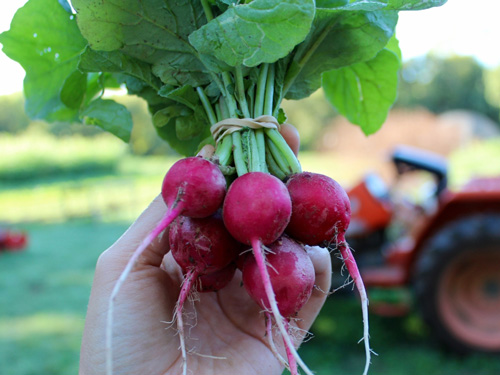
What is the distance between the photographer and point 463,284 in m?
4.29

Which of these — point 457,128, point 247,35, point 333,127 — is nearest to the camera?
point 247,35

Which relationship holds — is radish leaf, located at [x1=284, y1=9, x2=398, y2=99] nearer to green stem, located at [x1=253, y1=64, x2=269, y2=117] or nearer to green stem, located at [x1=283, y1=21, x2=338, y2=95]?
green stem, located at [x1=283, y1=21, x2=338, y2=95]

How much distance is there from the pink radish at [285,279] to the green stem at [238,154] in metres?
0.26

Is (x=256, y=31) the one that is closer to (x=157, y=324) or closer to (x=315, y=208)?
(x=315, y=208)

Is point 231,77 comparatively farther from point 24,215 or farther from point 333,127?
point 333,127

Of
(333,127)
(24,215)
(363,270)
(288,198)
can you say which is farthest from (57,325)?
(333,127)

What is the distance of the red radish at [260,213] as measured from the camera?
1225 millimetres

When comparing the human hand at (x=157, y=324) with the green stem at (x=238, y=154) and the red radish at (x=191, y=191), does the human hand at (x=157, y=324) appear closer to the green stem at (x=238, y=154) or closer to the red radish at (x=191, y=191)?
the red radish at (x=191, y=191)

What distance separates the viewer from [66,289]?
609 cm

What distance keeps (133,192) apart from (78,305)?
9.93 m

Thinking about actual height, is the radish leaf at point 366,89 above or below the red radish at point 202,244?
above

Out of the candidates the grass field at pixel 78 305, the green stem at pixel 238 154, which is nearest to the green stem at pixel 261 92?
the green stem at pixel 238 154

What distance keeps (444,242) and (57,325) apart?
4.19 m

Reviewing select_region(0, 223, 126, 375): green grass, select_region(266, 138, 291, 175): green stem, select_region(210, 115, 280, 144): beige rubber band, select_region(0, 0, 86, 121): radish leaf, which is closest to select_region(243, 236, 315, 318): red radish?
select_region(266, 138, 291, 175): green stem
